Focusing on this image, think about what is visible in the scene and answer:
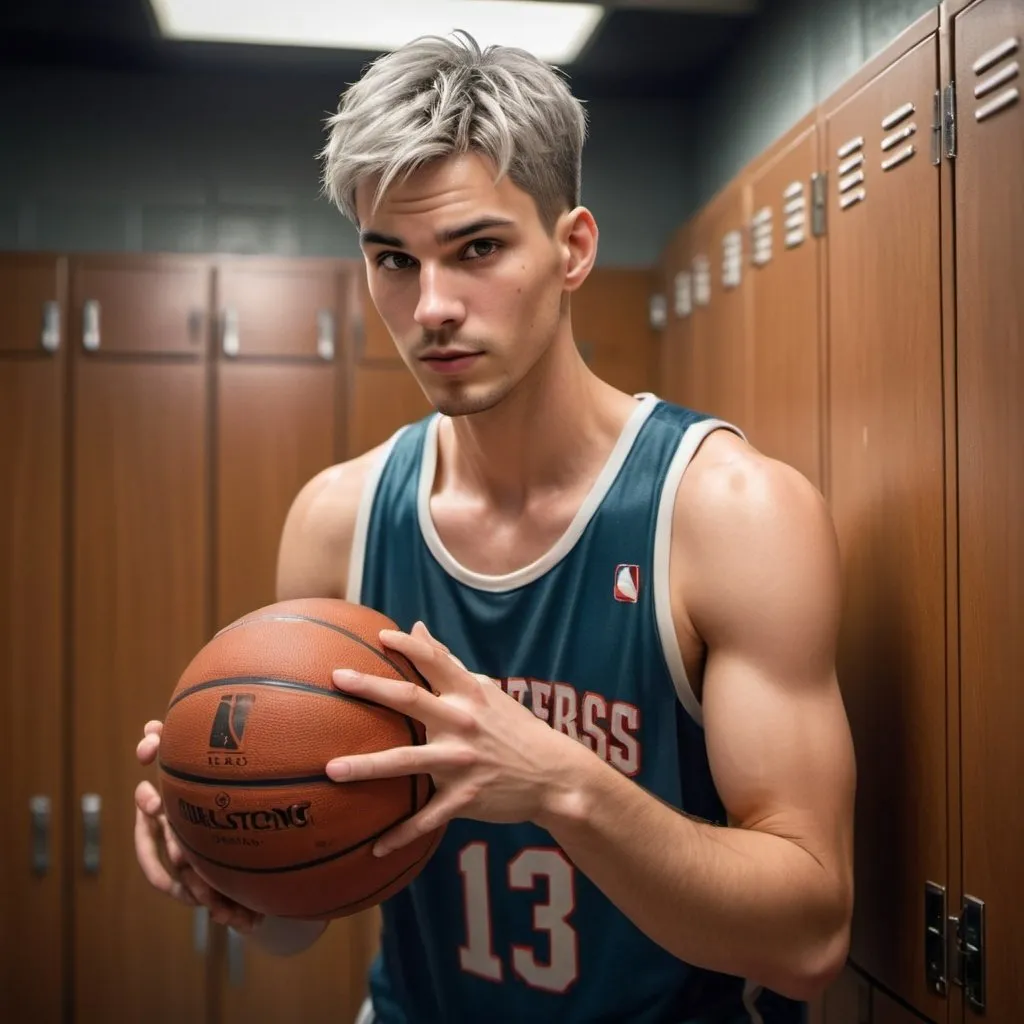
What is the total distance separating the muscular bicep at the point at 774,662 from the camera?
3.68 ft

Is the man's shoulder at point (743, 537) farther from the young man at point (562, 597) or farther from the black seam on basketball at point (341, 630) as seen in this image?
the black seam on basketball at point (341, 630)

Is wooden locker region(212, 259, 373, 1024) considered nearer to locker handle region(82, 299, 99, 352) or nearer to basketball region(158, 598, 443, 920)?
locker handle region(82, 299, 99, 352)

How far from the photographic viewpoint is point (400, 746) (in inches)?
35.2

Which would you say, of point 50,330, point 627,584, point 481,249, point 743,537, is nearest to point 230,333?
point 50,330

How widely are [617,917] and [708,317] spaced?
1.43m

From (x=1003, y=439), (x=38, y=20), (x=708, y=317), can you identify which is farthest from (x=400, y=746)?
(x=38, y=20)

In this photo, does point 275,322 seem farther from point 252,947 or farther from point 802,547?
point 802,547

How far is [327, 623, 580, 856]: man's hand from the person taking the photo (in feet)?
2.75

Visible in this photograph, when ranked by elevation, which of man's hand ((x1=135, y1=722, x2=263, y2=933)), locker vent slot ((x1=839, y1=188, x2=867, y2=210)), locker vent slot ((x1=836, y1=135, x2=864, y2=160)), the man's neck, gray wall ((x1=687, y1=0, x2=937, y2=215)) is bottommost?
man's hand ((x1=135, y1=722, x2=263, y2=933))

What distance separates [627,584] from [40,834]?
203 centimetres

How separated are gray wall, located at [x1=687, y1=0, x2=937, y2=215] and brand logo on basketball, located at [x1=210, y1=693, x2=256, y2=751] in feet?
4.95

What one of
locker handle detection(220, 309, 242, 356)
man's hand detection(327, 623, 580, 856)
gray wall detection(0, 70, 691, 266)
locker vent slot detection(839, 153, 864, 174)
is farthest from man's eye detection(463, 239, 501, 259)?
gray wall detection(0, 70, 691, 266)

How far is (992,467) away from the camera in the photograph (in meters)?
1.16

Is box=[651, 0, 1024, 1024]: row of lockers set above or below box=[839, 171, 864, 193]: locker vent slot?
below
